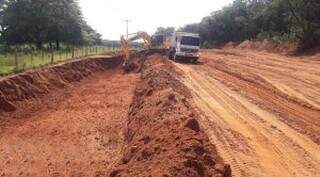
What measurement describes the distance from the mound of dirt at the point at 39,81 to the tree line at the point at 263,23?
20.3 m

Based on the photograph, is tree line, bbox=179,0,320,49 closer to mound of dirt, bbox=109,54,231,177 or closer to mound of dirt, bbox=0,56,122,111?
mound of dirt, bbox=0,56,122,111

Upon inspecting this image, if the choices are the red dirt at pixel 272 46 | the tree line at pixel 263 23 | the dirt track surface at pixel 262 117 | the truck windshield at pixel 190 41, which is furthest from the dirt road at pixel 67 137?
the red dirt at pixel 272 46

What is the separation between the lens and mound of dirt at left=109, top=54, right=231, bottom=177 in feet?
35.7

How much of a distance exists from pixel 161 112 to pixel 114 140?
204cm

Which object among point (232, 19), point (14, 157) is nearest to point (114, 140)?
point (14, 157)

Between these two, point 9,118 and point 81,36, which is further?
point 81,36

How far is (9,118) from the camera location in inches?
861

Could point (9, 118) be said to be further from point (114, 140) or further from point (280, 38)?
point (280, 38)

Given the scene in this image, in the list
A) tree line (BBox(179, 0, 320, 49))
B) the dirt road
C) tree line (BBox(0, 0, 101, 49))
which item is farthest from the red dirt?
the dirt road

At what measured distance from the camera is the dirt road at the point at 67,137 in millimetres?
14789

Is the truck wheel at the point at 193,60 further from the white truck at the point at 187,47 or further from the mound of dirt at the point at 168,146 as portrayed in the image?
the mound of dirt at the point at 168,146

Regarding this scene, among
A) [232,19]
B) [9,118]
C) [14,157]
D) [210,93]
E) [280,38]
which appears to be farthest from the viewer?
[232,19]

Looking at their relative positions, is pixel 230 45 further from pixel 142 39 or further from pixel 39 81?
pixel 39 81

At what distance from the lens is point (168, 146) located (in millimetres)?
12570
